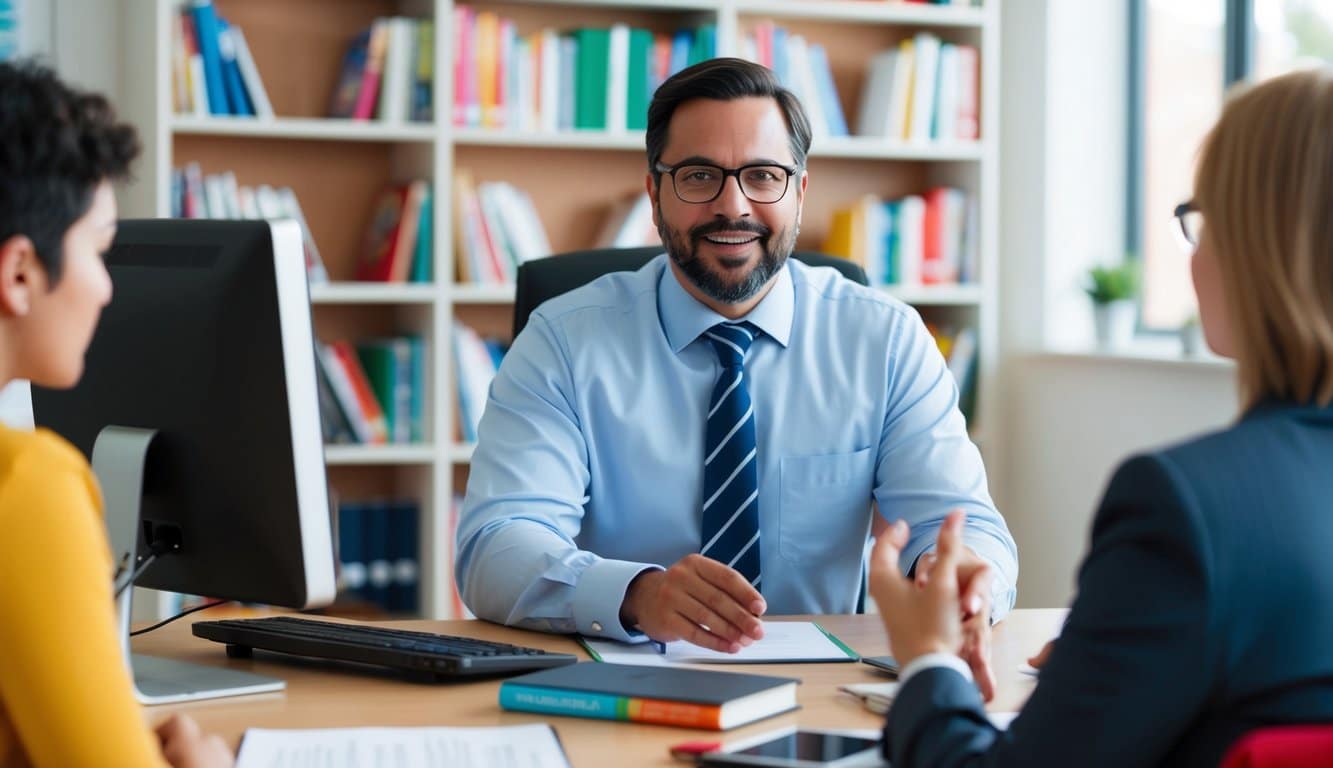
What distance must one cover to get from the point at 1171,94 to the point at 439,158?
6.43 feet

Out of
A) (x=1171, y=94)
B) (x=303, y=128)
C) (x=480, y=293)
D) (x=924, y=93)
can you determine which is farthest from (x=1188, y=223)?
(x=1171, y=94)

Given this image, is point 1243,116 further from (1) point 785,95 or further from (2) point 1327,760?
(1) point 785,95

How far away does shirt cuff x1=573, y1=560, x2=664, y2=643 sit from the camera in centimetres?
158

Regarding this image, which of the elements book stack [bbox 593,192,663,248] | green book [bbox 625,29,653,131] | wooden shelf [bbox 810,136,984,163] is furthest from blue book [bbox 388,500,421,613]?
wooden shelf [bbox 810,136,984,163]

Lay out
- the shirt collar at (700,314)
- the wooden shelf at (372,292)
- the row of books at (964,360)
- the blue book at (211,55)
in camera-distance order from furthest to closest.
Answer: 1. the row of books at (964,360)
2. the wooden shelf at (372,292)
3. the blue book at (211,55)
4. the shirt collar at (700,314)

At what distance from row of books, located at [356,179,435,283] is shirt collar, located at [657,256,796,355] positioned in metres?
1.58

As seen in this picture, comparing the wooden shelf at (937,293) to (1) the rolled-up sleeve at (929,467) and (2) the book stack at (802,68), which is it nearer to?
(2) the book stack at (802,68)

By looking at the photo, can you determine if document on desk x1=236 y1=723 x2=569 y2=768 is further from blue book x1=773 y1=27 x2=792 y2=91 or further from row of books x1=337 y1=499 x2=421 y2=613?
blue book x1=773 y1=27 x2=792 y2=91

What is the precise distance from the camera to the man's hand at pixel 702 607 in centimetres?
147

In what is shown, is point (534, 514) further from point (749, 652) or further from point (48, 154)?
point (48, 154)

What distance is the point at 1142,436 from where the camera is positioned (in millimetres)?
3588

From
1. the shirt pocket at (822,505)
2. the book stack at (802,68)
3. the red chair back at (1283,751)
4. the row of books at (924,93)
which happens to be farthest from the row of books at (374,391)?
the red chair back at (1283,751)

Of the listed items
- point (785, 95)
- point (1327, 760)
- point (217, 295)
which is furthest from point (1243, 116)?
point (785, 95)

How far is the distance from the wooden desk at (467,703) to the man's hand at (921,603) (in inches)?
6.8
